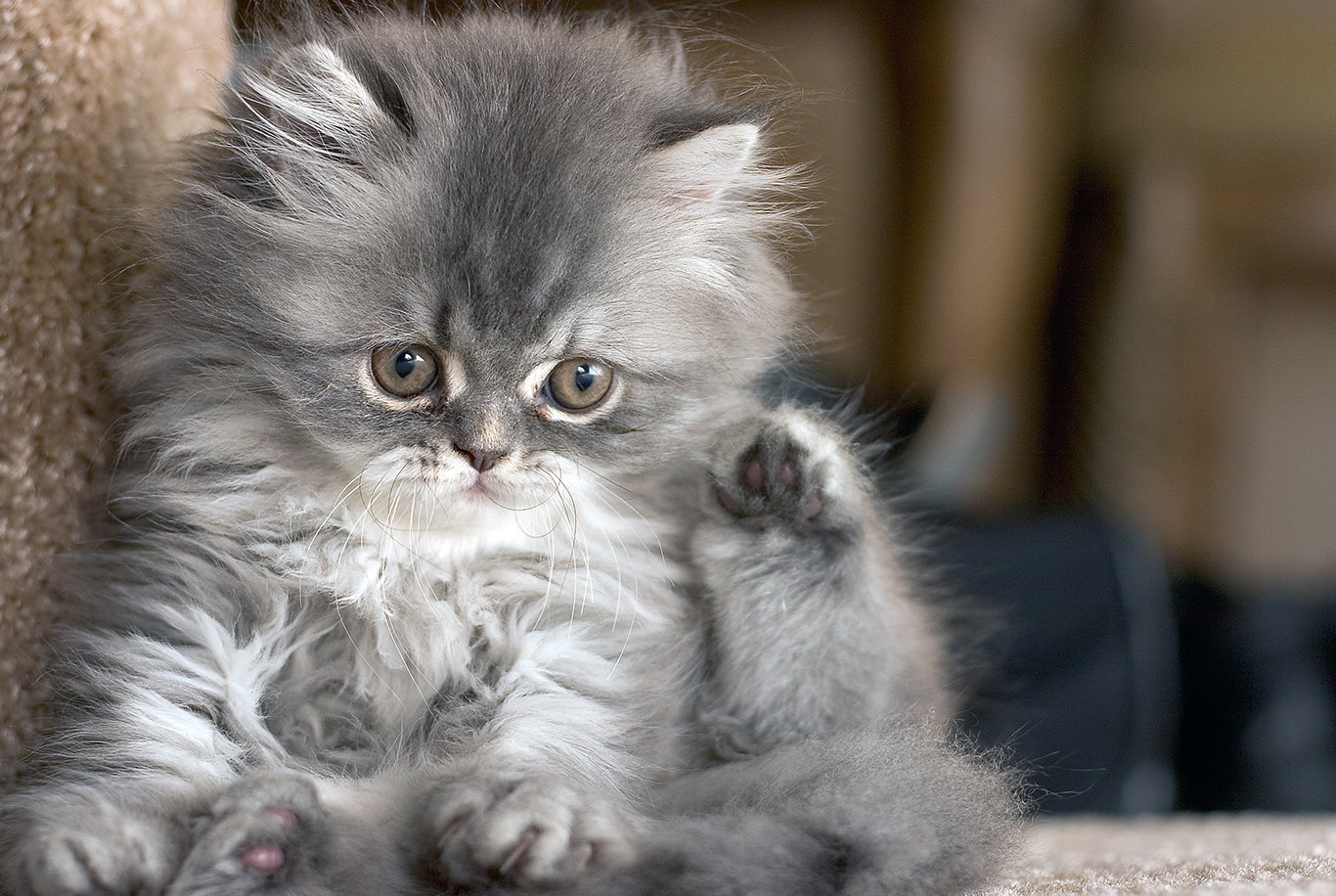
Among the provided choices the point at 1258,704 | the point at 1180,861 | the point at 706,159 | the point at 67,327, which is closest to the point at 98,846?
the point at 67,327

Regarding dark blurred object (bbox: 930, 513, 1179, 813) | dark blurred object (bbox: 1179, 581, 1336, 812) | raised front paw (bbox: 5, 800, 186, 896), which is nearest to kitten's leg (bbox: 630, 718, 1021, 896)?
raised front paw (bbox: 5, 800, 186, 896)

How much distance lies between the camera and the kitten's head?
1.13 metres

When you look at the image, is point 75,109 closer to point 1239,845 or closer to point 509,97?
point 509,97

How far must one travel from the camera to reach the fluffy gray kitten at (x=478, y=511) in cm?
107

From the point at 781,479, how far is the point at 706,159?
347 mm

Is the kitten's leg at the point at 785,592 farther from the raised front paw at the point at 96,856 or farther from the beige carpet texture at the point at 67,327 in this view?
the raised front paw at the point at 96,856

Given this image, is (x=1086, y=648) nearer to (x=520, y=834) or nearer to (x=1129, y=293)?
(x=1129, y=293)

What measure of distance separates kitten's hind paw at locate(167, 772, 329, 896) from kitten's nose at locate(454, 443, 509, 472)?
0.32m

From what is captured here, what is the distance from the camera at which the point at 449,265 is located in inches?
44.6

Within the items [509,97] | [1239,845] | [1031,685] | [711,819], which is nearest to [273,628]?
[711,819]

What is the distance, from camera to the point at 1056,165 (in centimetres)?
358

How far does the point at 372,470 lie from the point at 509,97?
0.40 metres

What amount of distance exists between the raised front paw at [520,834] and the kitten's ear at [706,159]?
629 millimetres

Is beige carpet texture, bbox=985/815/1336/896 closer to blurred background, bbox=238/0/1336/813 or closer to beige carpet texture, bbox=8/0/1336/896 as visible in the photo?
beige carpet texture, bbox=8/0/1336/896
